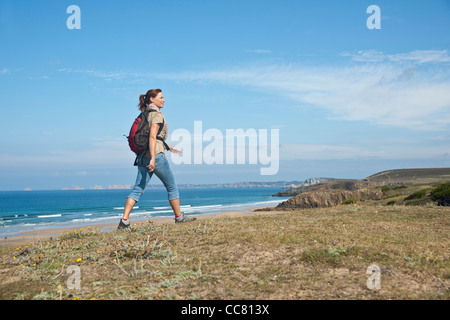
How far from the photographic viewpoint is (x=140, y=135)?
310 inches

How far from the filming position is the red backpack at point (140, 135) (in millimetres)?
7879

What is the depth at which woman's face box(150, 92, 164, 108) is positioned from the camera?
323 inches

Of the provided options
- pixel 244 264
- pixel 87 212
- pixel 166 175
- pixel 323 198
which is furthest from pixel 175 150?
pixel 87 212

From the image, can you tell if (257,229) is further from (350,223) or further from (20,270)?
(20,270)

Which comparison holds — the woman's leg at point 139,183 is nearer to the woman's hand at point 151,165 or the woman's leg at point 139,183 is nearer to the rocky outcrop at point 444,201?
the woman's hand at point 151,165

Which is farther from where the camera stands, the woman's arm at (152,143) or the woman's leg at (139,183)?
the woman's leg at (139,183)

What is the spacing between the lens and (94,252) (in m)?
5.91

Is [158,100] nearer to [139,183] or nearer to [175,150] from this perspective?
[175,150]

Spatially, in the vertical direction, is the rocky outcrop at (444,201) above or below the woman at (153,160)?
below

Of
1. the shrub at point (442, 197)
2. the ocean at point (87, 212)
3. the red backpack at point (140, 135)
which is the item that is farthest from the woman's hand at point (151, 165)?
the ocean at point (87, 212)

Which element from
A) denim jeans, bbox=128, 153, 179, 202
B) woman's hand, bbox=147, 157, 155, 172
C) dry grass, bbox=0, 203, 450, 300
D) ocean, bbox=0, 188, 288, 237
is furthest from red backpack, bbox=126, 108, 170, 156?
ocean, bbox=0, 188, 288, 237

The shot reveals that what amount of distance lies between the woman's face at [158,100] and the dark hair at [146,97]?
0.07 m

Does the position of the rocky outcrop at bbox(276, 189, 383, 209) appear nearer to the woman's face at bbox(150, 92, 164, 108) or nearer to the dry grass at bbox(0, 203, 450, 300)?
the dry grass at bbox(0, 203, 450, 300)

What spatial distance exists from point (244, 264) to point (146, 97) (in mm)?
5131
